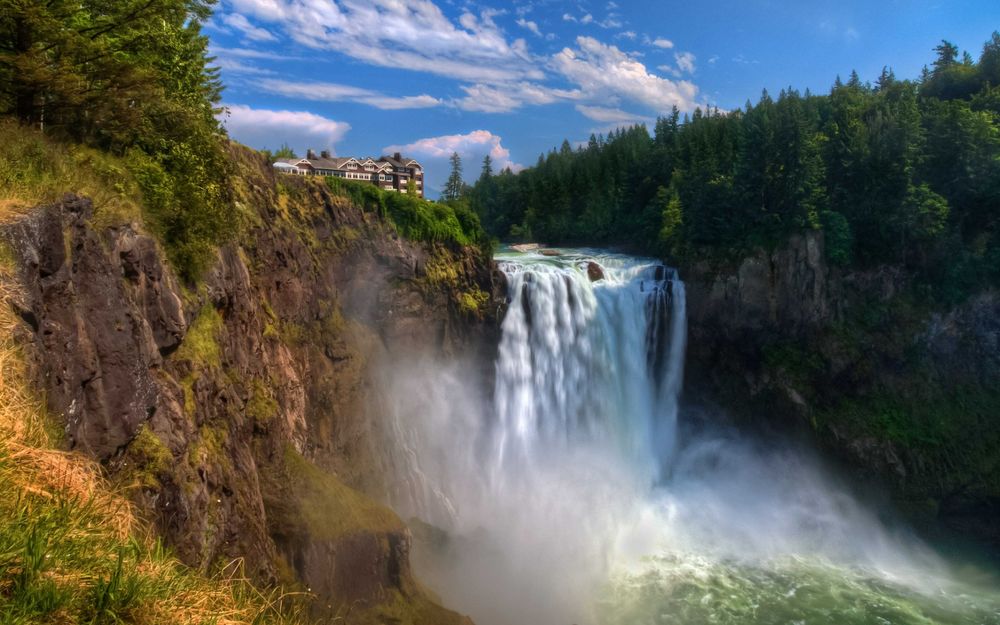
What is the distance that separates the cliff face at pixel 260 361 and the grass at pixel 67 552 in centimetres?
116

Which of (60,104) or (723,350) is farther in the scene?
(723,350)

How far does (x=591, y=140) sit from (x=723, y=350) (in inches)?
2391

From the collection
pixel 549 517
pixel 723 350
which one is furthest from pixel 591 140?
pixel 549 517

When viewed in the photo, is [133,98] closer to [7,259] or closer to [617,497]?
[7,259]

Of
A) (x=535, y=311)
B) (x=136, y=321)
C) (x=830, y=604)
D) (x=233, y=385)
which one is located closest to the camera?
(x=136, y=321)

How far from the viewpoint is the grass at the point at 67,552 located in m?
3.74

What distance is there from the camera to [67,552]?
4.14m

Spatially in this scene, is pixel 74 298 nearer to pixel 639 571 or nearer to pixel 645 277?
pixel 639 571

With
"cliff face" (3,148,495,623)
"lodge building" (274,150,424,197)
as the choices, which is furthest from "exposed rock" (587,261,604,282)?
"lodge building" (274,150,424,197)

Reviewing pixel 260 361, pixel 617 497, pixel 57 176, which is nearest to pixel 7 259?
pixel 57 176

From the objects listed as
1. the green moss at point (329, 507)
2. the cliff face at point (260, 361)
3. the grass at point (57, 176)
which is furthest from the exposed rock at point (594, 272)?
the grass at point (57, 176)

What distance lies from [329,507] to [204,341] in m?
5.37

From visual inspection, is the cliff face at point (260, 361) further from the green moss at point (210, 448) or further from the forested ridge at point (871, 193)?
the forested ridge at point (871, 193)

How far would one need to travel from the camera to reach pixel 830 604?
20609 millimetres
